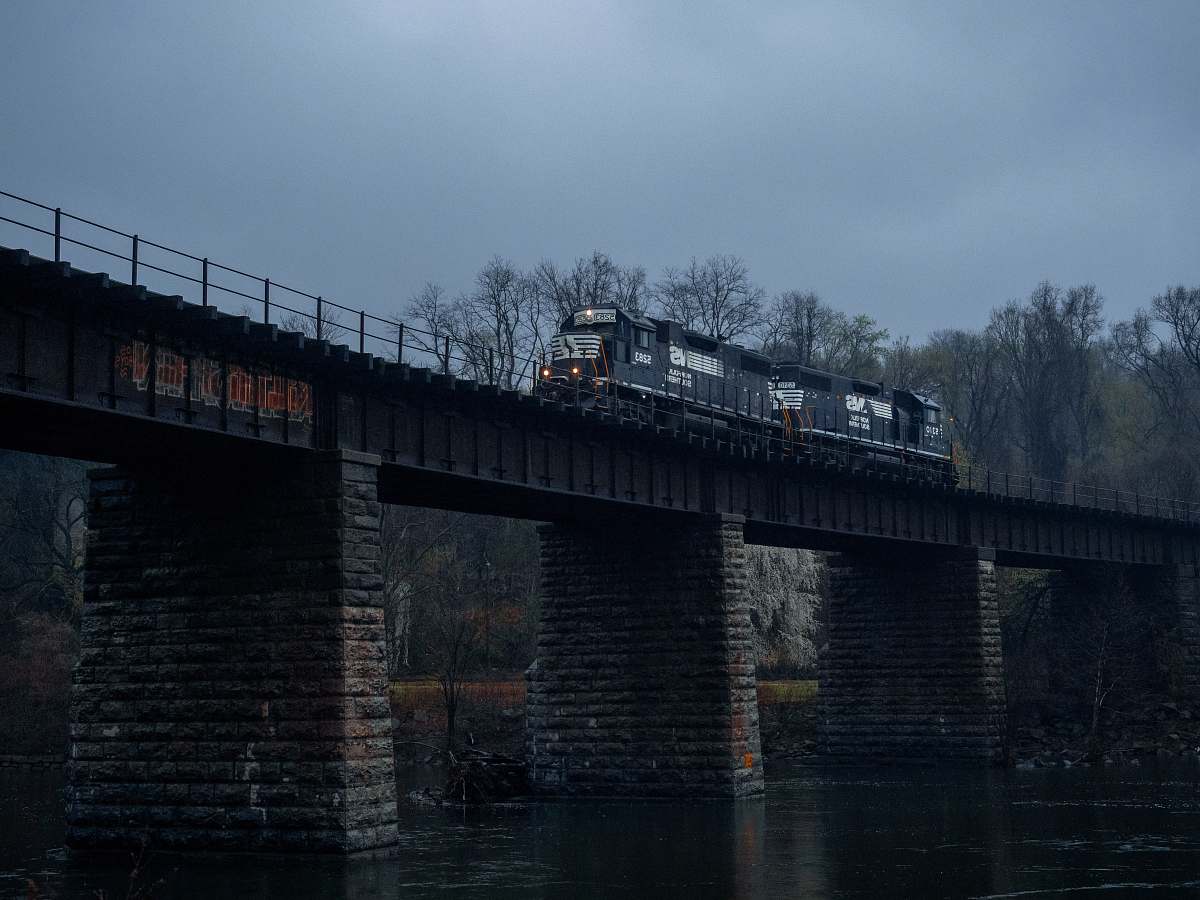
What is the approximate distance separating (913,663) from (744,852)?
79.8 feet

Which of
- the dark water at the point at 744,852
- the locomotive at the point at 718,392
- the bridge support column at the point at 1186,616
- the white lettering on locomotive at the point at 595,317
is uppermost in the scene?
the white lettering on locomotive at the point at 595,317

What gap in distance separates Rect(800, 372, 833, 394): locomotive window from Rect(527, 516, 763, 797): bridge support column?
1261 cm

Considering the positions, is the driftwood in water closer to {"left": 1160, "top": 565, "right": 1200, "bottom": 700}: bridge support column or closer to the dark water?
the dark water

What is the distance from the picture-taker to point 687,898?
21.4 m

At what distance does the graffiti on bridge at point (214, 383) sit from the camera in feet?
75.3

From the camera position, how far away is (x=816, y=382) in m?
50.1

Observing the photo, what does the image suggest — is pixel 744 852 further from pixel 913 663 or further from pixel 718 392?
pixel 913 663

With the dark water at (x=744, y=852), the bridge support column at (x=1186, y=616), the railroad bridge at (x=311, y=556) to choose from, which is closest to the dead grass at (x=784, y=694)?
the bridge support column at (x=1186, y=616)

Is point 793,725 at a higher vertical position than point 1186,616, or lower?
lower

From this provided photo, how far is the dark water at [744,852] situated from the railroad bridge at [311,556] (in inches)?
54.4

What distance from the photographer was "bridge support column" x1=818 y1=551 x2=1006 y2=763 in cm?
4853

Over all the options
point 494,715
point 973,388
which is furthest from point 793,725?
point 973,388

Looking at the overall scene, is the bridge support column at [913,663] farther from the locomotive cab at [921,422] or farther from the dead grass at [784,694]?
the dead grass at [784,694]

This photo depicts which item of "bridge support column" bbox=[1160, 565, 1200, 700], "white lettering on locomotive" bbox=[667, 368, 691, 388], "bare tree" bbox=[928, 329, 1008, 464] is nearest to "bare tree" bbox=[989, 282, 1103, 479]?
"bare tree" bbox=[928, 329, 1008, 464]
